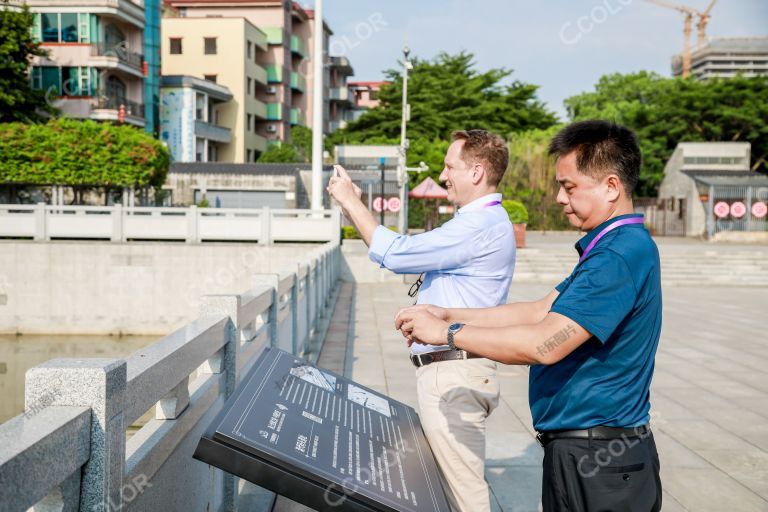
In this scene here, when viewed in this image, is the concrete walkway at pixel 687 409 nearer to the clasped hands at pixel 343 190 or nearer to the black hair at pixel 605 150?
the clasped hands at pixel 343 190

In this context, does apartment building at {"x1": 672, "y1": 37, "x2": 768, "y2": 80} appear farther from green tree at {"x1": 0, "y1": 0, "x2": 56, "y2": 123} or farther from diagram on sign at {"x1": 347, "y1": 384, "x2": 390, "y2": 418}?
diagram on sign at {"x1": 347, "y1": 384, "x2": 390, "y2": 418}

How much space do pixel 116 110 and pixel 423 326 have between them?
35.8 metres

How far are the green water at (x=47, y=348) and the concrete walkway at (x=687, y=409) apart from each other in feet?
34.9

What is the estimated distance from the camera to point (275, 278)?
5.31m

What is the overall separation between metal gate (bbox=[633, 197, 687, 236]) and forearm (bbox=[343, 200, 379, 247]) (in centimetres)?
3762

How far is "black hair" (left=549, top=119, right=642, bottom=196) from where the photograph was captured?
6.59 feet

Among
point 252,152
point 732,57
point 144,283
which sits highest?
point 732,57

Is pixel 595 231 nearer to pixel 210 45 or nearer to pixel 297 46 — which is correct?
pixel 210 45

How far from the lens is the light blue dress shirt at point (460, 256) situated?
102 inches

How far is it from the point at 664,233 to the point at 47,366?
39984mm

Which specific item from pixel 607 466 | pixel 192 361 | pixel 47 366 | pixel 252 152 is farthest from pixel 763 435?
pixel 252 152

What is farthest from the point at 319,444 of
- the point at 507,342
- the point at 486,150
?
the point at 486,150

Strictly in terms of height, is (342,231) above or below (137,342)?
above

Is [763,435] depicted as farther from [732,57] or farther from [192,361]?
[732,57]
